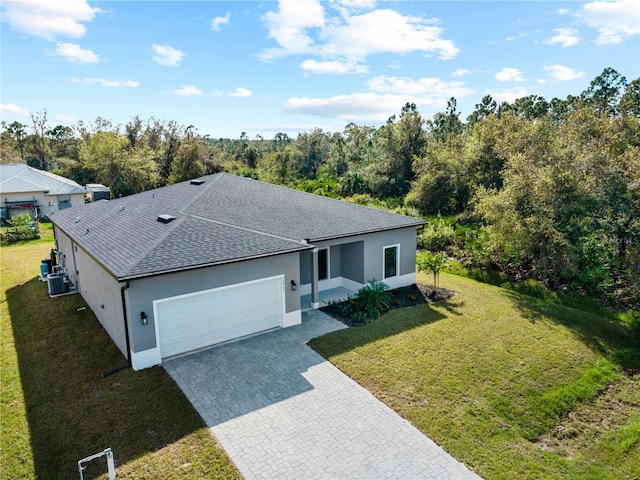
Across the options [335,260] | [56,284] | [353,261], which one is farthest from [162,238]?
[56,284]

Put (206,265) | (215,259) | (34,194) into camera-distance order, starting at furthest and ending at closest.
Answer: (34,194) < (215,259) < (206,265)

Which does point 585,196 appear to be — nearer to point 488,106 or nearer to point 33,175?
point 33,175

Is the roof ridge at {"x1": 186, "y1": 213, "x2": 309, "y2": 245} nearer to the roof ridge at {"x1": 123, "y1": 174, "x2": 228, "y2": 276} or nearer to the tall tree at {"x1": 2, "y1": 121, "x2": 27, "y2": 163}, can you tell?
the roof ridge at {"x1": 123, "y1": 174, "x2": 228, "y2": 276}

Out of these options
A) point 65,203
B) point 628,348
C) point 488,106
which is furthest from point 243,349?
point 488,106

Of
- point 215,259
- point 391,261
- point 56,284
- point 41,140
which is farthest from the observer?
point 41,140

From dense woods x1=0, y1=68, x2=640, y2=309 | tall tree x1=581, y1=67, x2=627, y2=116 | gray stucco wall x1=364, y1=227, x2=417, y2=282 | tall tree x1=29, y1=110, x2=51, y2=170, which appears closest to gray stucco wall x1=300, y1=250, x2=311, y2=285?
gray stucco wall x1=364, y1=227, x2=417, y2=282

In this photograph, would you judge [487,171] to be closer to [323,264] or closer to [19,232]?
[323,264]

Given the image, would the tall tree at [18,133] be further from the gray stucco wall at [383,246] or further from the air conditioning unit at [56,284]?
the gray stucco wall at [383,246]
